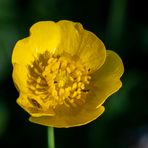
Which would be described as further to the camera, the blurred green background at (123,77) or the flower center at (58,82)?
the blurred green background at (123,77)

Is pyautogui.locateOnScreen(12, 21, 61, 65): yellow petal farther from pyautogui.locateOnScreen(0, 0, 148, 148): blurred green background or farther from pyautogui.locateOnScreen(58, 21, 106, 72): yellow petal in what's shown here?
pyautogui.locateOnScreen(0, 0, 148, 148): blurred green background

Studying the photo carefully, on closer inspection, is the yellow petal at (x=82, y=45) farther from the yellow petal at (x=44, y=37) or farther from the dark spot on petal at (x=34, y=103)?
the dark spot on petal at (x=34, y=103)

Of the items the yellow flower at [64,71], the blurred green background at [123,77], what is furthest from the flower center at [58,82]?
the blurred green background at [123,77]

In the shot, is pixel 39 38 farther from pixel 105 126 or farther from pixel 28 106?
pixel 105 126

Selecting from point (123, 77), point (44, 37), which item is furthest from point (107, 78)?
point (123, 77)

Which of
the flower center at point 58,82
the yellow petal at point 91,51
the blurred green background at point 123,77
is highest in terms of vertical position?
the yellow petal at point 91,51

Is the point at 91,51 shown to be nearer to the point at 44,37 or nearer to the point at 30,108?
the point at 44,37

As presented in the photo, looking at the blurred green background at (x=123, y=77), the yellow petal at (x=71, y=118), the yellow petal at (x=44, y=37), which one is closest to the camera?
the yellow petal at (x=71, y=118)
